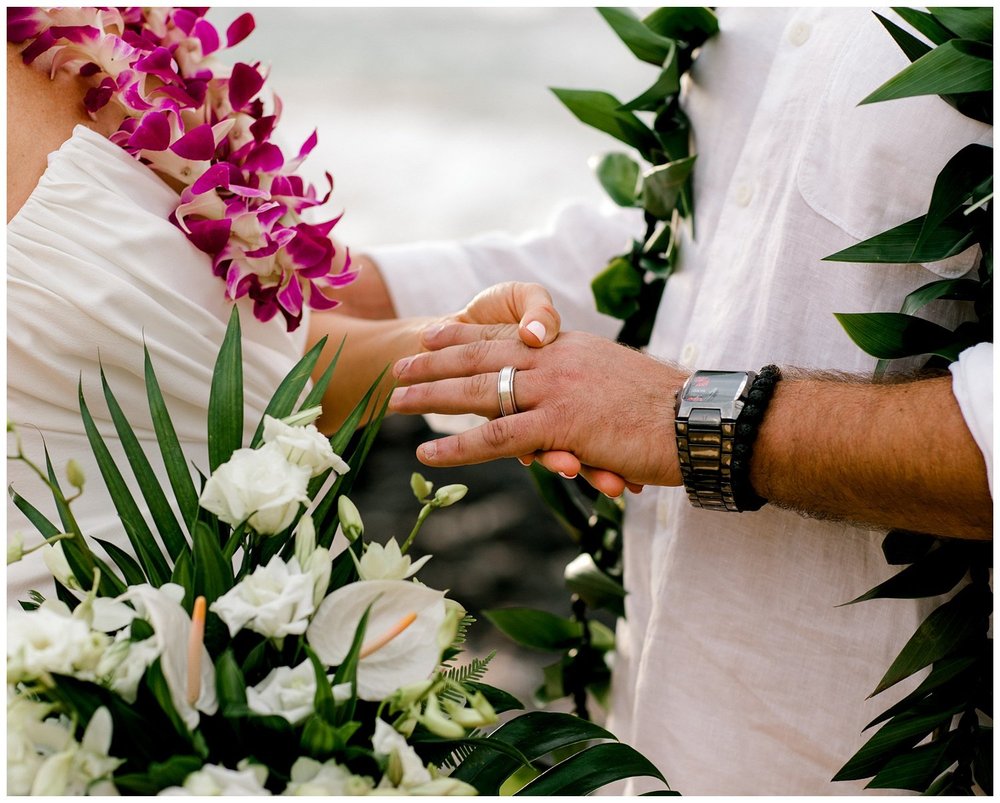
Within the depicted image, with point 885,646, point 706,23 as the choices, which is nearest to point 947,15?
point 706,23

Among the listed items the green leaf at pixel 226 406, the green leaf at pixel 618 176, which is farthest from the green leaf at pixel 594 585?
the green leaf at pixel 226 406

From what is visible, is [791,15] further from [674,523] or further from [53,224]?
[53,224]

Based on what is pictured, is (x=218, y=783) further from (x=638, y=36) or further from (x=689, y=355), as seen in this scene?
(x=638, y=36)

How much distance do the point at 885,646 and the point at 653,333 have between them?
0.50 m

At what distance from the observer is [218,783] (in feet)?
1.87

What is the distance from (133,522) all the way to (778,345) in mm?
706

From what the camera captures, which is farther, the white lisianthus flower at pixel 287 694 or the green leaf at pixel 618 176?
the green leaf at pixel 618 176

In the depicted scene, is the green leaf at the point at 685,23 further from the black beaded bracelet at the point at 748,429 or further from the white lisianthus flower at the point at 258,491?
the white lisianthus flower at the point at 258,491

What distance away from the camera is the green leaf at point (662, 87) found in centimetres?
124

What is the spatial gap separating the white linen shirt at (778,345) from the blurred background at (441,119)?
2004mm

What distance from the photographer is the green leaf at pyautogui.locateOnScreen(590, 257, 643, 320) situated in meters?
1.36

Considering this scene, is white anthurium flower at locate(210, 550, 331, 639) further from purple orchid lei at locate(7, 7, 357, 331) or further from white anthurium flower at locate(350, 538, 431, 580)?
purple orchid lei at locate(7, 7, 357, 331)

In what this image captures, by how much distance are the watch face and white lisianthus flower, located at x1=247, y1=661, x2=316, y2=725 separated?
0.48m

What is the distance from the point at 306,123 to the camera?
4469 millimetres
